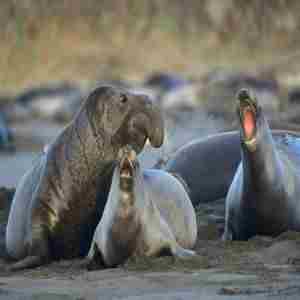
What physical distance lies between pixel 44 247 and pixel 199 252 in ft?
2.55

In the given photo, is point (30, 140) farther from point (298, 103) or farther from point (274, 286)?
point (274, 286)

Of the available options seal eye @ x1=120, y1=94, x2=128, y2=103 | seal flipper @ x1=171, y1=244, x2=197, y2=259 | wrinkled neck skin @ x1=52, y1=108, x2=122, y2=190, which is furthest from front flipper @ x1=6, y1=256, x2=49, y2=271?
seal eye @ x1=120, y1=94, x2=128, y2=103

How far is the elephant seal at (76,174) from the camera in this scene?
6.45 meters

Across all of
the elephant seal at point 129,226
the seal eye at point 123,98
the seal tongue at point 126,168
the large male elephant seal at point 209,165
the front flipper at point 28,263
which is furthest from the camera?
the large male elephant seal at point 209,165

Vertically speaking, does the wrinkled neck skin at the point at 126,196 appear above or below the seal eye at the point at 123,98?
below

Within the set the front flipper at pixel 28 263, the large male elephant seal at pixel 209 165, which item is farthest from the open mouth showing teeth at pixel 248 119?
the large male elephant seal at pixel 209 165

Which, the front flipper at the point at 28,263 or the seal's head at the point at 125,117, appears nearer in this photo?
the front flipper at the point at 28,263

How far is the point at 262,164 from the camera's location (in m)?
6.73

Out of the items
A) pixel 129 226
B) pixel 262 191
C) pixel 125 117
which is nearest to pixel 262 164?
pixel 262 191

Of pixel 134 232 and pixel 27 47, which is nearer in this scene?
pixel 134 232

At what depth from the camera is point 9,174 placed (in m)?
13.2

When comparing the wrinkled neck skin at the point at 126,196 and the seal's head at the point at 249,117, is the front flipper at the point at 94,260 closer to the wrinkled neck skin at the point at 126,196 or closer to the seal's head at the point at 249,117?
the wrinkled neck skin at the point at 126,196

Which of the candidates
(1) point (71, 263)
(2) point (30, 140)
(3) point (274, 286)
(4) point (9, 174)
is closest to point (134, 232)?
(1) point (71, 263)

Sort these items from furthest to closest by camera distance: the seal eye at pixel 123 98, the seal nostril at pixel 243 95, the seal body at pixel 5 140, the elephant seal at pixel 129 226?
1. the seal body at pixel 5 140
2. the seal eye at pixel 123 98
3. the seal nostril at pixel 243 95
4. the elephant seal at pixel 129 226
